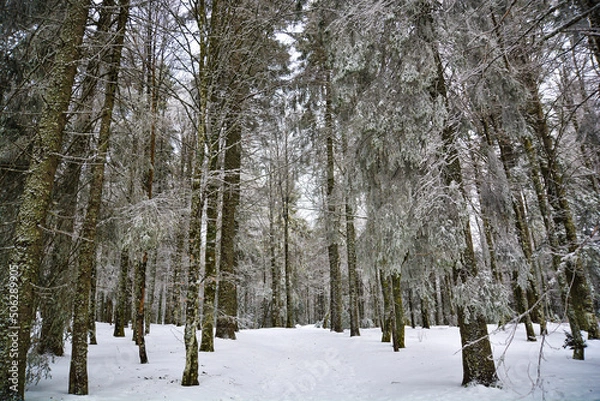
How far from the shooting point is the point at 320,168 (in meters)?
13.8

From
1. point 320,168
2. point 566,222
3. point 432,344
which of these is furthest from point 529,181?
point 320,168

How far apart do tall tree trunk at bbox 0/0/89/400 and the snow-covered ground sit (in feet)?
2.89

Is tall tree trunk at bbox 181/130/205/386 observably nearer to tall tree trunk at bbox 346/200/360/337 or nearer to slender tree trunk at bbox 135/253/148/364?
slender tree trunk at bbox 135/253/148/364

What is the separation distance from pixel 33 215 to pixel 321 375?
601cm

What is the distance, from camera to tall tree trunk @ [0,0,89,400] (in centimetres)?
361

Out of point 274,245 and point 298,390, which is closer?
point 298,390

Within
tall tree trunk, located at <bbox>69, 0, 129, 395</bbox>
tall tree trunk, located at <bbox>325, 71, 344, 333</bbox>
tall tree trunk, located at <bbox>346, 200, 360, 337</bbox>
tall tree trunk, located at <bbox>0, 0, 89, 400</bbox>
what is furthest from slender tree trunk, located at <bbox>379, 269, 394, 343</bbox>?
tall tree trunk, located at <bbox>0, 0, 89, 400</bbox>

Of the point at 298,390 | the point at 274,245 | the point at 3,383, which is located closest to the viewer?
the point at 3,383

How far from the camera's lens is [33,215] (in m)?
3.97

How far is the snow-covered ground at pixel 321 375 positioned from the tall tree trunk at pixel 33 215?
88 centimetres

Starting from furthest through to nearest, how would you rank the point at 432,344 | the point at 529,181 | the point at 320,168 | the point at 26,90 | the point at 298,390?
the point at 320,168 → the point at 529,181 → the point at 432,344 → the point at 298,390 → the point at 26,90

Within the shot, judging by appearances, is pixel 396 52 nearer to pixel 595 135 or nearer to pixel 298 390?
pixel 595 135

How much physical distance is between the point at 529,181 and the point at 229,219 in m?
10.5

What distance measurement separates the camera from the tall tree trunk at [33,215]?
3.61 m
